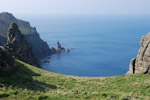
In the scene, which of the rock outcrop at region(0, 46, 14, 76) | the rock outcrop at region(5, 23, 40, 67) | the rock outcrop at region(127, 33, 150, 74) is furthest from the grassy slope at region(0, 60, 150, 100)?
the rock outcrop at region(5, 23, 40, 67)

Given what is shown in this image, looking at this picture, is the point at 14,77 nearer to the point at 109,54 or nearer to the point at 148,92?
the point at 148,92

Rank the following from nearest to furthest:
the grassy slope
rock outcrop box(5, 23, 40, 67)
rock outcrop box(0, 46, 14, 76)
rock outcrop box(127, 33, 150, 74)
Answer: the grassy slope → rock outcrop box(0, 46, 14, 76) → rock outcrop box(127, 33, 150, 74) → rock outcrop box(5, 23, 40, 67)

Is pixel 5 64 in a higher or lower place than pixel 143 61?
lower

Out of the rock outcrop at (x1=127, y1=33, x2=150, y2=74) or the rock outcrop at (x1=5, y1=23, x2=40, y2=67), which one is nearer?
the rock outcrop at (x1=127, y1=33, x2=150, y2=74)

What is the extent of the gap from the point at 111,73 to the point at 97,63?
24890 millimetres

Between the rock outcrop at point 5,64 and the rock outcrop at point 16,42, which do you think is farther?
the rock outcrop at point 16,42

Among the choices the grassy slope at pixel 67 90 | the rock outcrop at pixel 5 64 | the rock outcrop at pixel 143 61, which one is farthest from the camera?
the rock outcrop at pixel 143 61

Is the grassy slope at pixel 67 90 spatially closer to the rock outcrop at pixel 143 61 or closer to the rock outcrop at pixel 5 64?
the rock outcrop at pixel 5 64

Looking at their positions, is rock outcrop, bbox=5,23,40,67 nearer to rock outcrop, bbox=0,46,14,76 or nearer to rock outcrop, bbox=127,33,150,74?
rock outcrop, bbox=0,46,14,76

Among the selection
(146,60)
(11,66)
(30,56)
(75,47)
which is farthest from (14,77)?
(75,47)

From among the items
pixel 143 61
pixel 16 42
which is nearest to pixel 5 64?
pixel 143 61

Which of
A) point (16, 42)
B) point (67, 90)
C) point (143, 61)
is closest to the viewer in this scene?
point (67, 90)

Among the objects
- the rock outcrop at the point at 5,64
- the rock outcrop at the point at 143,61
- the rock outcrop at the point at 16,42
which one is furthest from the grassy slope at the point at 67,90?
the rock outcrop at the point at 16,42

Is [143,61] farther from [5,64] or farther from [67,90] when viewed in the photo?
[5,64]
